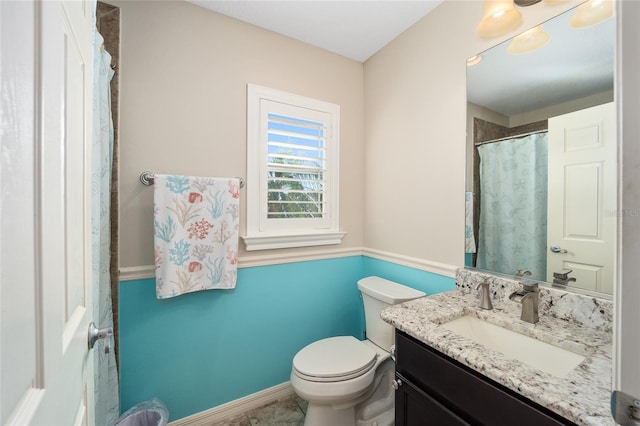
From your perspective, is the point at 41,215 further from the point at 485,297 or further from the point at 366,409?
the point at 366,409

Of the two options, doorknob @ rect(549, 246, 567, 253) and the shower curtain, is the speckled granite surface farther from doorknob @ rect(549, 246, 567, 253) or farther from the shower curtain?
the shower curtain

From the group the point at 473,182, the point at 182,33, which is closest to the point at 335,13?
the point at 182,33

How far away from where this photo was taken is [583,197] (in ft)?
3.21

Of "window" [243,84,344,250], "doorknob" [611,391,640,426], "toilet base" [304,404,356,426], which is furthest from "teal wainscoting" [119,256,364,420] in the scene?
"doorknob" [611,391,640,426]

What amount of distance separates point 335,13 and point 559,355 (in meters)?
1.94

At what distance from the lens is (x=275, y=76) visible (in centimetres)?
173

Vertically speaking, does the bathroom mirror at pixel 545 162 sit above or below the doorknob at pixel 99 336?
above

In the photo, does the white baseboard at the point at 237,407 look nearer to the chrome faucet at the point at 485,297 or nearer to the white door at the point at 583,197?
the chrome faucet at the point at 485,297

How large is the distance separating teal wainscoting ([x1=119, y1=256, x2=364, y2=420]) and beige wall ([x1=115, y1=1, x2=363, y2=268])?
25 centimetres

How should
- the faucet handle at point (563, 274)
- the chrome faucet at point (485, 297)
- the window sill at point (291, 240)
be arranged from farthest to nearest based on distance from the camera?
the window sill at point (291, 240) < the chrome faucet at point (485, 297) < the faucet handle at point (563, 274)

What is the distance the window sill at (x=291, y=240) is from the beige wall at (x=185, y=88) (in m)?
0.07

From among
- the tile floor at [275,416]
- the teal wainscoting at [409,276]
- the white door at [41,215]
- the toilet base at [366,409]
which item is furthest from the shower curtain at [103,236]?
the teal wainscoting at [409,276]

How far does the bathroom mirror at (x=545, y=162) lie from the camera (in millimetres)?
942

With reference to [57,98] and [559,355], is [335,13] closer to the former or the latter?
[57,98]
